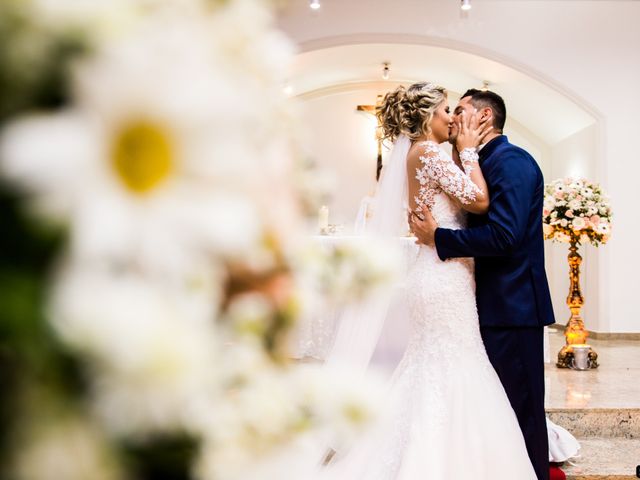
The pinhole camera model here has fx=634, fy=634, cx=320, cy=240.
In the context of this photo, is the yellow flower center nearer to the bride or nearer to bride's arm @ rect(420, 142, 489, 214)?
the bride

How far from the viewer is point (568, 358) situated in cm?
657

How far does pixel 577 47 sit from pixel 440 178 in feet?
22.0

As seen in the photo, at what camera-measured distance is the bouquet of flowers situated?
6.29 meters

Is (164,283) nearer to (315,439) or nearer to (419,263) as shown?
(315,439)

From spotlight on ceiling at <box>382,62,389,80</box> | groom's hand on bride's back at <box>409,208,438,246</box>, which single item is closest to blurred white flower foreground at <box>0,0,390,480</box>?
groom's hand on bride's back at <box>409,208,438,246</box>

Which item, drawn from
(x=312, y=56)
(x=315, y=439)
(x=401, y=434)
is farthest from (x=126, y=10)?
(x=312, y=56)

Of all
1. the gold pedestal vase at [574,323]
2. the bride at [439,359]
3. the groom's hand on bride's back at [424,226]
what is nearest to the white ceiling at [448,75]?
the gold pedestal vase at [574,323]

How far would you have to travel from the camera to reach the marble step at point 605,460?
3906mm

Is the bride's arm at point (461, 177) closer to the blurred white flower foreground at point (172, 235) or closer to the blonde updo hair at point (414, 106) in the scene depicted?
the blonde updo hair at point (414, 106)

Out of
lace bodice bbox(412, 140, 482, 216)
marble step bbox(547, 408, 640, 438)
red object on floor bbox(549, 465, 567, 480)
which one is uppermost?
lace bodice bbox(412, 140, 482, 216)

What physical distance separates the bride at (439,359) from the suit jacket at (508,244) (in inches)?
3.3

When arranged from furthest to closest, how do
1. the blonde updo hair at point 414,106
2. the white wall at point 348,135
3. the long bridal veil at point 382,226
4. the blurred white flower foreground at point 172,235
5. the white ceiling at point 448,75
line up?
the white wall at point 348,135, the white ceiling at point 448,75, the long bridal veil at point 382,226, the blonde updo hair at point 414,106, the blurred white flower foreground at point 172,235

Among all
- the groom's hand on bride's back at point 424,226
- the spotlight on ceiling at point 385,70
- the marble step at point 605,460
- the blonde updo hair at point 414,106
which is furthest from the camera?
the spotlight on ceiling at point 385,70

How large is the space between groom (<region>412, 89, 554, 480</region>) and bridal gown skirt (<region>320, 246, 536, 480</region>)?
9 cm
